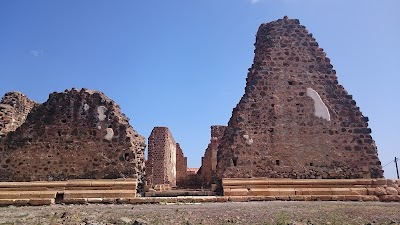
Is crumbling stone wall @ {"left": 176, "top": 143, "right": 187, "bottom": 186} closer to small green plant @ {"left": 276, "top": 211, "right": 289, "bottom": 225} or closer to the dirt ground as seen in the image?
the dirt ground

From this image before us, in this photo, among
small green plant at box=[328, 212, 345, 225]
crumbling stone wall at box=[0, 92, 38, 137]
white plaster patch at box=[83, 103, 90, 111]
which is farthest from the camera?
crumbling stone wall at box=[0, 92, 38, 137]

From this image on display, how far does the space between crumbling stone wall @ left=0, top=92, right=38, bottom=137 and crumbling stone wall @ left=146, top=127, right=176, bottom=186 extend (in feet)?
32.5

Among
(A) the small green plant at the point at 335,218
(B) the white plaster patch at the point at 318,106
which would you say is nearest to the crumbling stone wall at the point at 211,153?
(B) the white plaster patch at the point at 318,106

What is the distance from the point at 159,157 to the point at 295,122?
13516 millimetres

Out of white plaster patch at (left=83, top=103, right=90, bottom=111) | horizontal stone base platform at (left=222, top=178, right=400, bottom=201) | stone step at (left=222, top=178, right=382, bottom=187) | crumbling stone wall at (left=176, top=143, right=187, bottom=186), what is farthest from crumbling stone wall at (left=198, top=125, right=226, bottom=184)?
horizontal stone base platform at (left=222, top=178, right=400, bottom=201)

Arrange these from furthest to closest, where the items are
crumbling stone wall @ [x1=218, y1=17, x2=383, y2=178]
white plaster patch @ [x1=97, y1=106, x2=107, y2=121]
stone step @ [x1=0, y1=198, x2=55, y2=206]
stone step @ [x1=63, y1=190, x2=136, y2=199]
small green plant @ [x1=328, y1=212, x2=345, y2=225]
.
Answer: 1. white plaster patch @ [x1=97, y1=106, x2=107, y2=121]
2. crumbling stone wall @ [x1=218, y1=17, x2=383, y2=178]
3. stone step @ [x1=63, y1=190, x2=136, y2=199]
4. stone step @ [x1=0, y1=198, x2=55, y2=206]
5. small green plant @ [x1=328, y1=212, x2=345, y2=225]

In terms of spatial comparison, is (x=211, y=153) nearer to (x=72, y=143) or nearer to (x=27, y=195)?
(x=72, y=143)

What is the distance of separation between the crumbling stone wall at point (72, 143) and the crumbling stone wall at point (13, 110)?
4.04 ft

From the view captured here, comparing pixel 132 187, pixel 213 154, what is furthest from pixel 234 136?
pixel 213 154

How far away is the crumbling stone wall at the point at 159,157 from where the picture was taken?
75.9 feet

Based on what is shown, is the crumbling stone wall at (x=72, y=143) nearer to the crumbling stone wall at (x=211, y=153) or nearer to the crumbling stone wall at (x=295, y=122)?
the crumbling stone wall at (x=295, y=122)

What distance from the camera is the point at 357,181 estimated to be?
10.4 metres

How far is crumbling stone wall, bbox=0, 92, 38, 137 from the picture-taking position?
41.6 ft

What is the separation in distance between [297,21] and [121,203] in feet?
25.9
